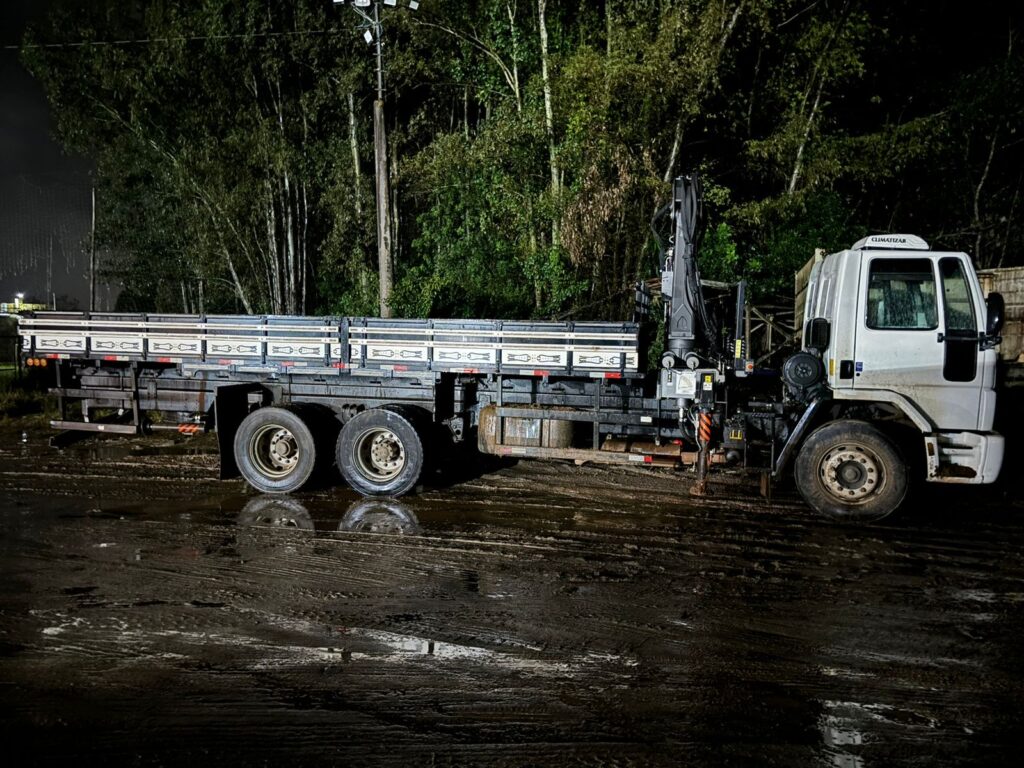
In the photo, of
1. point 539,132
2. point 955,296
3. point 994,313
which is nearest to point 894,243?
point 955,296

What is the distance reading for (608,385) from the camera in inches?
334

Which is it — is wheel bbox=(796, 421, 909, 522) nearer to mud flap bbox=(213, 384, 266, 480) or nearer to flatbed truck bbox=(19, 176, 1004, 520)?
flatbed truck bbox=(19, 176, 1004, 520)

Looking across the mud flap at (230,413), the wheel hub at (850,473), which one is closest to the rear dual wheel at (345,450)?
the mud flap at (230,413)

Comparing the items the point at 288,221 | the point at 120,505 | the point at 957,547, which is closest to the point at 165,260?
the point at 288,221

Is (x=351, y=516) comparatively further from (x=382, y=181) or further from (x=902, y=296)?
(x=382, y=181)

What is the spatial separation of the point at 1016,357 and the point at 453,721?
1220cm

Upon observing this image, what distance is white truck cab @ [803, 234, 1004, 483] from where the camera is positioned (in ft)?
23.1

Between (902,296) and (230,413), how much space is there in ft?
25.7

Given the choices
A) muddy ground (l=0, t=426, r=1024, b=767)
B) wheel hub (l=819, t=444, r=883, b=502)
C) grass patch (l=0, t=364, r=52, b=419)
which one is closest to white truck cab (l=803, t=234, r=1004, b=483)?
wheel hub (l=819, t=444, r=883, b=502)

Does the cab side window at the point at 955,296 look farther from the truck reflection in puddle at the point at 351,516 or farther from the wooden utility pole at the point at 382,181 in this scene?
the wooden utility pole at the point at 382,181

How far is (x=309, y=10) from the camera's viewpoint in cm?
2111

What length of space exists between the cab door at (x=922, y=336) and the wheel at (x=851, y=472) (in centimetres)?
55

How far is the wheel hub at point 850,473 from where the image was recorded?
721 cm

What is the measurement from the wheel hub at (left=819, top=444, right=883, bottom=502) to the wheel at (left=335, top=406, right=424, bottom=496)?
447 cm
